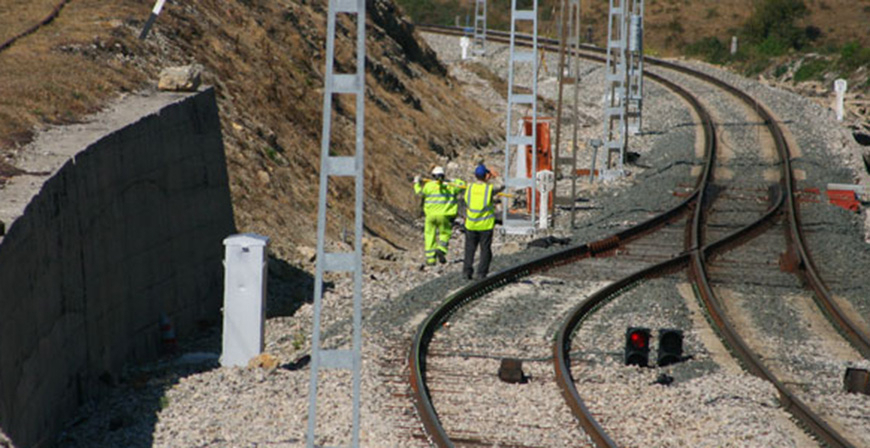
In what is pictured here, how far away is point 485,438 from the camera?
981cm

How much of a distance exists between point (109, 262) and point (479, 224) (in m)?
6.34

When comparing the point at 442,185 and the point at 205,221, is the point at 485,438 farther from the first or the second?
the point at 442,185

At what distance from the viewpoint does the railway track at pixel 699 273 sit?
416 inches

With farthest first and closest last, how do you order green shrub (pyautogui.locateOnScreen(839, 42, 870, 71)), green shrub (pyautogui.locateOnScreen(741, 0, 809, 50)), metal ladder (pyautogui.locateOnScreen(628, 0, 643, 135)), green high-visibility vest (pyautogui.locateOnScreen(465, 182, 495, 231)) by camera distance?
green shrub (pyautogui.locateOnScreen(741, 0, 809, 50)) < green shrub (pyautogui.locateOnScreen(839, 42, 870, 71)) < metal ladder (pyautogui.locateOnScreen(628, 0, 643, 135)) < green high-visibility vest (pyautogui.locateOnScreen(465, 182, 495, 231))

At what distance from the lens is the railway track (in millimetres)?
10578

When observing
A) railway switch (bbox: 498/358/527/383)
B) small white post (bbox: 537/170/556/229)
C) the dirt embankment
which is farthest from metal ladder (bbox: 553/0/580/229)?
railway switch (bbox: 498/358/527/383)

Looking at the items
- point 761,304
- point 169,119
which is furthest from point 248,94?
point 761,304

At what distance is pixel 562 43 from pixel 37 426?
14213 millimetres

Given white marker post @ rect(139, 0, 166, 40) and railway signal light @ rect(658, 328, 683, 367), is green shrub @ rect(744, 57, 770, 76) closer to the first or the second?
white marker post @ rect(139, 0, 166, 40)

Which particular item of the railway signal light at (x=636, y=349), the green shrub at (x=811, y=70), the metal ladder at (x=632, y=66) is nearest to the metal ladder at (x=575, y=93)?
the metal ladder at (x=632, y=66)

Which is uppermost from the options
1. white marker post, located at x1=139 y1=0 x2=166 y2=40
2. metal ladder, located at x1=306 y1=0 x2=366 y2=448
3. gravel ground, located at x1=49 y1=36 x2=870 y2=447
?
white marker post, located at x1=139 y1=0 x2=166 y2=40

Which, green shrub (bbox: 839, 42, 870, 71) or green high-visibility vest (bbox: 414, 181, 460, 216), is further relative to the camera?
green shrub (bbox: 839, 42, 870, 71)

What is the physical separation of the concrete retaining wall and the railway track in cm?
276

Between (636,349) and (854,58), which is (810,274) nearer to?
(636,349)
